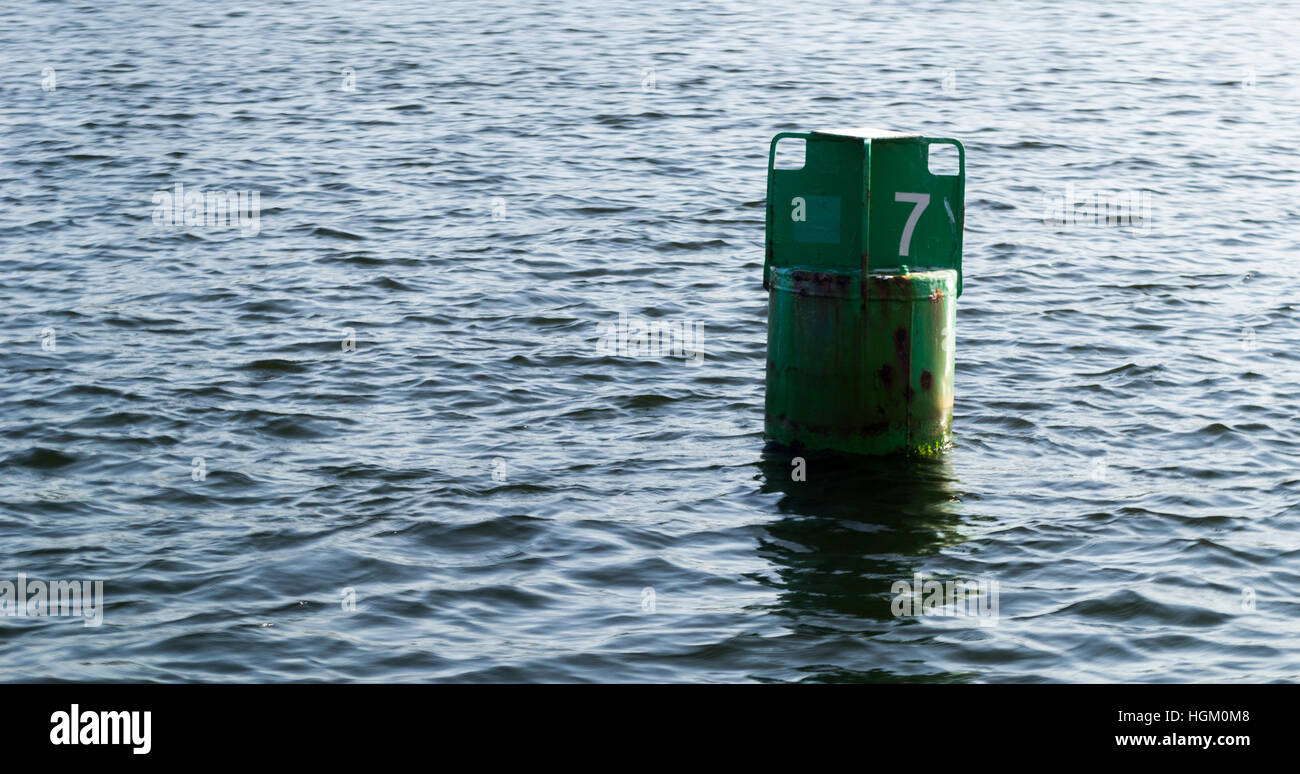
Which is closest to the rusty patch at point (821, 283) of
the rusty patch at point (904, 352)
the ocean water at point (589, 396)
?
the rusty patch at point (904, 352)

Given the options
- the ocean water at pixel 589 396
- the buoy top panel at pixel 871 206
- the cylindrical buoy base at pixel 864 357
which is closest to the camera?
the ocean water at pixel 589 396

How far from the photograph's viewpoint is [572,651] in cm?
607

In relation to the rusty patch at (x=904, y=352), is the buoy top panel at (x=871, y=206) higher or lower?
higher

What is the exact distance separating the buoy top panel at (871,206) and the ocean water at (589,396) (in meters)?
1.06

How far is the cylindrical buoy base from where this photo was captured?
773 centimetres

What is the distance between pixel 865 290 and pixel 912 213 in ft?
1.73

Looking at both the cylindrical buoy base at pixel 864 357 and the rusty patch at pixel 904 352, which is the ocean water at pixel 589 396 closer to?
the cylindrical buoy base at pixel 864 357

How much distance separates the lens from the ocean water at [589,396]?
20.7 ft

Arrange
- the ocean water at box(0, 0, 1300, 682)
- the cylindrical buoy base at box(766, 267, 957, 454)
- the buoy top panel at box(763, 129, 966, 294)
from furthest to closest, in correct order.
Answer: the buoy top panel at box(763, 129, 966, 294)
the cylindrical buoy base at box(766, 267, 957, 454)
the ocean water at box(0, 0, 1300, 682)

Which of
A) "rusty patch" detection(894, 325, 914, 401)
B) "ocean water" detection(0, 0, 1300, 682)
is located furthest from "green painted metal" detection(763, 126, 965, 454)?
"ocean water" detection(0, 0, 1300, 682)

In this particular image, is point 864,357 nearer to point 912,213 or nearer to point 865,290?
point 865,290

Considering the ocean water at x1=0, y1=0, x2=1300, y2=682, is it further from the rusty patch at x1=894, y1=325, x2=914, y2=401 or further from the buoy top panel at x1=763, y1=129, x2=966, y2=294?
the buoy top panel at x1=763, y1=129, x2=966, y2=294

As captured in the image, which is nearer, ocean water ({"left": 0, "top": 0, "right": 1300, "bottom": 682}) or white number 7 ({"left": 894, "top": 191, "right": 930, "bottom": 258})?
ocean water ({"left": 0, "top": 0, "right": 1300, "bottom": 682})

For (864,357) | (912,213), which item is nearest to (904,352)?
(864,357)
